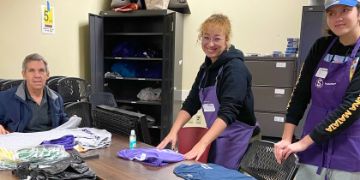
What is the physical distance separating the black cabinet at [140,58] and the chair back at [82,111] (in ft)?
4.60

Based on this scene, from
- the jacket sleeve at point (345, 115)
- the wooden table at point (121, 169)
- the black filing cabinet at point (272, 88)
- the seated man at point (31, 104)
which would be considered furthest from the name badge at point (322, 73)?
the black filing cabinet at point (272, 88)

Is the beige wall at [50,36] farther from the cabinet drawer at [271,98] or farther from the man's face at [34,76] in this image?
the cabinet drawer at [271,98]

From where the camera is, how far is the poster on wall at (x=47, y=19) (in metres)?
Result: 3.35

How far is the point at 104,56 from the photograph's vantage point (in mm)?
4281

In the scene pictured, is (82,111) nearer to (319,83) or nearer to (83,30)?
(83,30)

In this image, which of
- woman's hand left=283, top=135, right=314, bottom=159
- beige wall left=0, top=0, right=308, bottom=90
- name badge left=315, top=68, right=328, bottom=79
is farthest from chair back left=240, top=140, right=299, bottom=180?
beige wall left=0, top=0, right=308, bottom=90

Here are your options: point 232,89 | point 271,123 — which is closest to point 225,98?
point 232,89

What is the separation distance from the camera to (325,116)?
4.64ft

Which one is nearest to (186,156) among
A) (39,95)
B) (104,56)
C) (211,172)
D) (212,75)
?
(211,172)

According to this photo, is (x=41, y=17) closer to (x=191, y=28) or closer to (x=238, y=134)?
(x=191, y=28)

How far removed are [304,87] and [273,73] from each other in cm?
216

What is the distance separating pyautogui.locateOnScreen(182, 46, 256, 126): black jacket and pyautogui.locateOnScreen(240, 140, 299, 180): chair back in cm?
21

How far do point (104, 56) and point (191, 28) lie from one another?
1.27 meters

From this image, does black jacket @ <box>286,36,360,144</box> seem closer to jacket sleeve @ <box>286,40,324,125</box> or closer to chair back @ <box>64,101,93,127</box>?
jacket sleeve @ <box>286,40,324,125</box>
